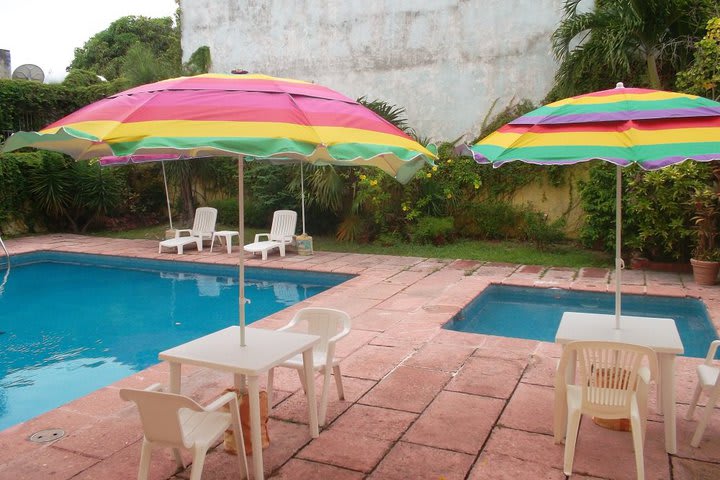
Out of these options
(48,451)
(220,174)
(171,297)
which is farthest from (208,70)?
(48,451)

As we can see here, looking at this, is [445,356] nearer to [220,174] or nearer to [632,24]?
[632,24]

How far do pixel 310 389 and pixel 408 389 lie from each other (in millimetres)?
1087

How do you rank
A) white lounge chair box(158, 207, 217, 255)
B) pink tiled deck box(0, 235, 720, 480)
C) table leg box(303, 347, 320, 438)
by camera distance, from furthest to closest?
white lounge chair box(158, 207, 217, 255) < table leg box(303, 347, 320, 438) < pink tiled deck box(0, 235, 720, 480)

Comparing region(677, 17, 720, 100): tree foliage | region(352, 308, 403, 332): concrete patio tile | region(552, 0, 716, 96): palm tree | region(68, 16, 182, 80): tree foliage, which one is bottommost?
region(352, 308, 403, 332): concrete patio tile

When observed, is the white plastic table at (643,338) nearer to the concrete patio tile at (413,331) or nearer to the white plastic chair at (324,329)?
the white plastic chair at (324,329)

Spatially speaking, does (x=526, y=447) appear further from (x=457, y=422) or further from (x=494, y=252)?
(x=494, y=252)

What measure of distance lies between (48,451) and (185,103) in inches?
88.9

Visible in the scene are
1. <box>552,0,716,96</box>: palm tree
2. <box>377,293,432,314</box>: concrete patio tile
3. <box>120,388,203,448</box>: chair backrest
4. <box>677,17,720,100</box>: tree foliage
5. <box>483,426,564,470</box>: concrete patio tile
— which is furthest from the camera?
<box>552,0,716,96</box>: palm tree

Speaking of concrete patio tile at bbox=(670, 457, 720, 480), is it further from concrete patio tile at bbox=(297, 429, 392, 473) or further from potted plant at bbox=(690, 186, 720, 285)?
potted plant at bbox=(690, 186, 720, 285)

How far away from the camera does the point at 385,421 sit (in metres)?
3.85

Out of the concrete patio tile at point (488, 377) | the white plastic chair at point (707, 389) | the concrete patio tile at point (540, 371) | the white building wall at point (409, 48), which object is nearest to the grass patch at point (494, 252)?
the white building wall at point (409, 48)

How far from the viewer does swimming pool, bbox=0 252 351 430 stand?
565cm

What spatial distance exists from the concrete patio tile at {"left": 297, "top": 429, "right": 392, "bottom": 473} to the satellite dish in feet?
51.1

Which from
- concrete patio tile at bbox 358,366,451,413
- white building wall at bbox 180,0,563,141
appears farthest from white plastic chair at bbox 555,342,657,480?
white building wall at bbox 180,0,563,141
